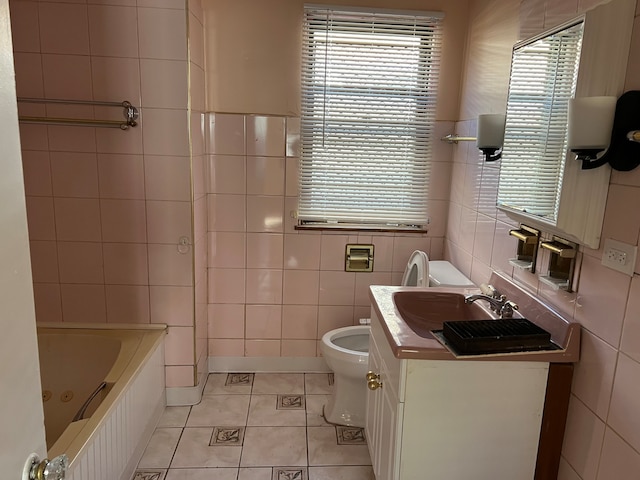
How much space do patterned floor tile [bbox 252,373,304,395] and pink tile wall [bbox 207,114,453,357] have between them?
5.3 inches

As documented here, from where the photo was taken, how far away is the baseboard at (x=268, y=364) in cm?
282

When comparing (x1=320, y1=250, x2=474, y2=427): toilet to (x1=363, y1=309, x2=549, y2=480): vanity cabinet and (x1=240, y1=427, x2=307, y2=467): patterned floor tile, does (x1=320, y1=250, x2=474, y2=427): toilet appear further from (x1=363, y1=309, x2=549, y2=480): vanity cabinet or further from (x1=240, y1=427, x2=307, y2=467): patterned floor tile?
(x1=363, y1=309, x2=549, y2=480): vanity cabinet

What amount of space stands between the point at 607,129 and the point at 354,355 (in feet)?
4.66

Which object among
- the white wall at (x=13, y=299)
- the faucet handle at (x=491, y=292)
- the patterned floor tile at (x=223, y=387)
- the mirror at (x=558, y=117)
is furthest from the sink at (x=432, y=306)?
the white wall at (x=13, y=299)

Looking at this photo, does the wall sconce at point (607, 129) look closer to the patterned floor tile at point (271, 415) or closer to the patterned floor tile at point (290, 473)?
the patterned floor tile at point (290, 473)

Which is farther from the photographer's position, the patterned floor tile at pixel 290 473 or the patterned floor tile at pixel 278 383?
the patterned floor tile at pixel 278 383

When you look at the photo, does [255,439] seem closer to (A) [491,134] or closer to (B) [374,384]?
(B) [374,384]

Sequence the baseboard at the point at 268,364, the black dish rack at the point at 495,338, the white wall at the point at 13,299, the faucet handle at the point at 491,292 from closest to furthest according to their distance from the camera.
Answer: the white wall at the point at 13,299 → the black dish rack at the point at 495,338 → the faucet handle at the point at 491,292 → the baseboard at the point at 268,364

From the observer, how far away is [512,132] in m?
1.76

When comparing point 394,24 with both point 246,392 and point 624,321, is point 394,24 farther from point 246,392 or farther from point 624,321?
point 246,392

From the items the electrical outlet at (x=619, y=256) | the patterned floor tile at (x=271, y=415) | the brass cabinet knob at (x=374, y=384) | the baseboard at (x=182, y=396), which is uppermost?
the electrical outlet at (x=619, y=256)

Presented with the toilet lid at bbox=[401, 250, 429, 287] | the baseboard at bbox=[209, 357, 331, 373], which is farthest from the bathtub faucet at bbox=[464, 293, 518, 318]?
the baseboard at bbox=[209, 357, 331, 373]

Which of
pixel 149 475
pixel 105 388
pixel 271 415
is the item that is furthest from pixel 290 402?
pixel 105 388

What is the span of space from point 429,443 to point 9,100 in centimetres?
137
